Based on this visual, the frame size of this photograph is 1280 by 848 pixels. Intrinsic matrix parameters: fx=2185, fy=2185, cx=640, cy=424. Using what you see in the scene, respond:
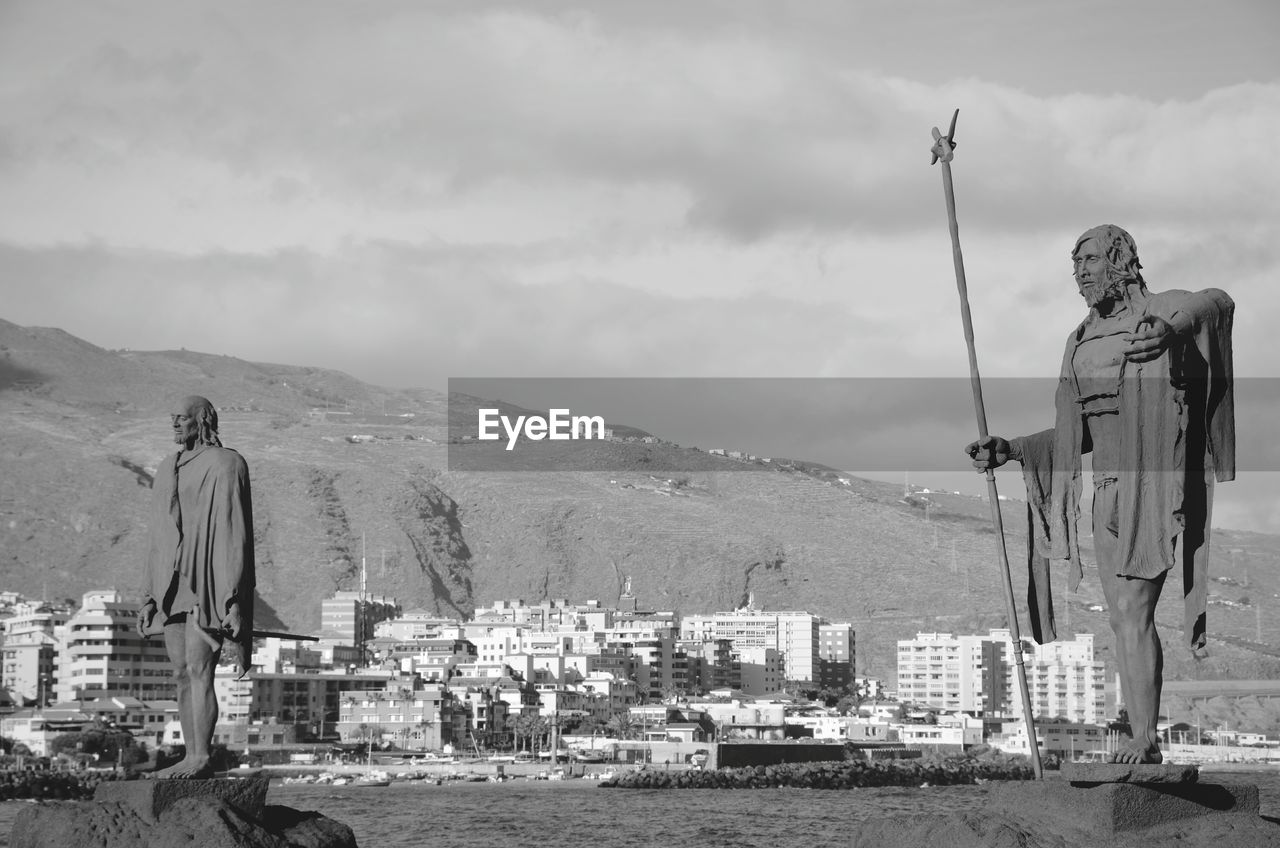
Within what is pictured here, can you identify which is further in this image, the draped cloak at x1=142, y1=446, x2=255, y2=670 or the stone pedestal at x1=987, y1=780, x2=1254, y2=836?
the draped cloak at x1=142, y1=446, x2=255, y2=670

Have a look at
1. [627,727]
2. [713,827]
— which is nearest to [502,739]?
[627,727]

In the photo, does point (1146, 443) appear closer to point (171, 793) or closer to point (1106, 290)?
point (1106, 290)

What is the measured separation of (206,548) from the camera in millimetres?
10094

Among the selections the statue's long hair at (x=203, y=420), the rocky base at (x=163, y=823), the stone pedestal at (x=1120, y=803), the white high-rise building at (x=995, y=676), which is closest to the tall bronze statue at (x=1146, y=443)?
the stone pedestal at (x=1120, y=803)

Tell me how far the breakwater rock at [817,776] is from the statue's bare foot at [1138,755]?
83015 mm

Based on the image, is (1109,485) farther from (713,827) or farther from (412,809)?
(412,809)

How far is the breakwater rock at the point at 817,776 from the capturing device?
92.2 metres

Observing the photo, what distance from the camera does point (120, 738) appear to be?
9900 centimetres

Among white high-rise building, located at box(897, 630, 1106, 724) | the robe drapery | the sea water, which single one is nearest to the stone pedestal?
the robe drapery

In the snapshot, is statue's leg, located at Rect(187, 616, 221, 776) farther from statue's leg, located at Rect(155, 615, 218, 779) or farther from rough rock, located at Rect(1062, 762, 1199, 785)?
rough rock, located at Rect(1062, 762, 1199, 785)

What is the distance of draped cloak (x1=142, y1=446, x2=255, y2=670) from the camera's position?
10039 millimetres

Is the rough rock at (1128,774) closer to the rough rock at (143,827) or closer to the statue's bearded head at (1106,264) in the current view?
the statue's bearded head at (1106,264)

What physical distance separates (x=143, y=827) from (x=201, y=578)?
1286 millimetres

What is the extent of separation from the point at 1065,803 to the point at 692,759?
114035 millimetres
